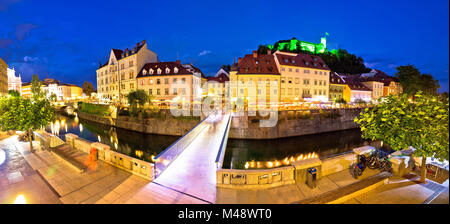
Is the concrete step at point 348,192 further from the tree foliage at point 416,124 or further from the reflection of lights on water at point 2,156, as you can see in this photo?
Answer: the reflection of lights on water at point 2,156

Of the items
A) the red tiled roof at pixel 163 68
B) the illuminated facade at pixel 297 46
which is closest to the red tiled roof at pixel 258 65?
the red tiled roof at pixel 163 68

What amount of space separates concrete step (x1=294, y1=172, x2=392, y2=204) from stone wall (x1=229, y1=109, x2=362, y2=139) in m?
18.2

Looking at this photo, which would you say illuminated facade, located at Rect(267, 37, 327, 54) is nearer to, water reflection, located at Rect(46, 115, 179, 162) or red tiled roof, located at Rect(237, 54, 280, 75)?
red tiled roof, located at Rect(237, 54, 280, 75)

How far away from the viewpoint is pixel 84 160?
9.39 meters

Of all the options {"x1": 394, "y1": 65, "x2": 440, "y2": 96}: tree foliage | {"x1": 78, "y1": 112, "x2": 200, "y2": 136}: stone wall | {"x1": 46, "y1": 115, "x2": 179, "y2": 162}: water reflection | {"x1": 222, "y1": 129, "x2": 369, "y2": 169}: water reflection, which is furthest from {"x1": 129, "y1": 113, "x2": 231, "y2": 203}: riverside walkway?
{"x1": 394, "y1": 65, "x2": 440, "y2": 96}: tree foliage

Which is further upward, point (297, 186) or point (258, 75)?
point (258, 75)

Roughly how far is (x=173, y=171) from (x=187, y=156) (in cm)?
211

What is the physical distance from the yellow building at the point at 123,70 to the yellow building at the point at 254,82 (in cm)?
2315

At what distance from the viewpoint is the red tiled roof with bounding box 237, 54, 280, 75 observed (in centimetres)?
3678

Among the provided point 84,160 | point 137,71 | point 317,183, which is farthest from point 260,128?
point 137,71

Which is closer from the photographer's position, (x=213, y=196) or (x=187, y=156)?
(x=213, y=196)

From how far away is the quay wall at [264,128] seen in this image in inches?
998
